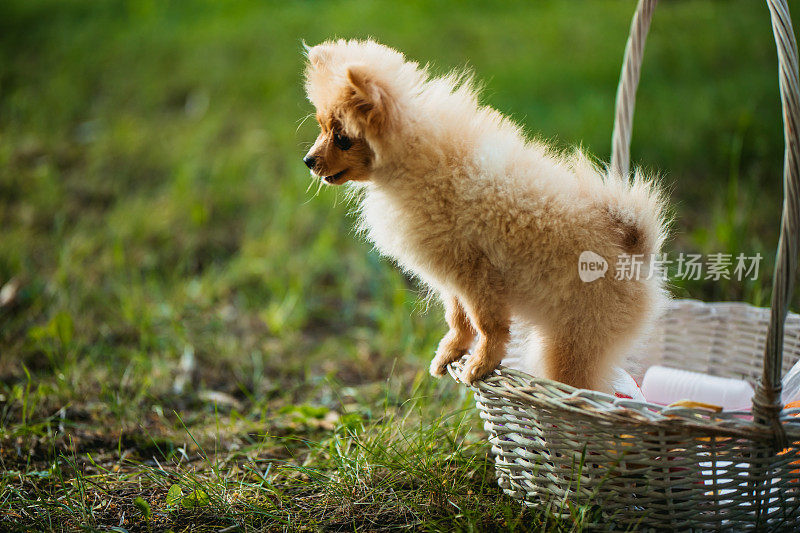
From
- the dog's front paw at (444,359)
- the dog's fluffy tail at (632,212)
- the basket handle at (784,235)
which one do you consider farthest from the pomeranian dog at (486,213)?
the basket handle at (784,235)

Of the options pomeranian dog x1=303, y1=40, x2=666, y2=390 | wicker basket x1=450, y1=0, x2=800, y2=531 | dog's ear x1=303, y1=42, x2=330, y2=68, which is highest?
dog's ear x1=303, y1=42, x2=330, y2=68

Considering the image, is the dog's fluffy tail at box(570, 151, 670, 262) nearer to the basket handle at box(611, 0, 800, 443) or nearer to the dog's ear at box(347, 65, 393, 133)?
the basket handle at box(611, 0, 800, 443)

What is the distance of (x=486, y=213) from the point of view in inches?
64.4

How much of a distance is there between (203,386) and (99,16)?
16.5 ft

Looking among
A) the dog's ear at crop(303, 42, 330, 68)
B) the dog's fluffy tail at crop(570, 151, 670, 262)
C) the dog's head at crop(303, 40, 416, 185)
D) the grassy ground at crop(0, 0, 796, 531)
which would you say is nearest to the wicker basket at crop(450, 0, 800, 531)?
the grassy ground at crop(0, 0, 796, 531)

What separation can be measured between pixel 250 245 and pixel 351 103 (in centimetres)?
252

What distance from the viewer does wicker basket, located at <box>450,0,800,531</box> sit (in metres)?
1.50

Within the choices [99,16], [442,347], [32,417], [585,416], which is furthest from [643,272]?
[99,16]

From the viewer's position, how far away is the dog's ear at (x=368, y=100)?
5.02 ft

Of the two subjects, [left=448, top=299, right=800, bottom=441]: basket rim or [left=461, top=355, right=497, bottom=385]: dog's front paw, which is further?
[left=461, top=355, right=497, bottom=385]: dog's front paw

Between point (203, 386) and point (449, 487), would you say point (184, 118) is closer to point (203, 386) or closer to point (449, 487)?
point (203, 386)

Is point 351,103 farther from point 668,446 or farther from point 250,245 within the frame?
point 250,245

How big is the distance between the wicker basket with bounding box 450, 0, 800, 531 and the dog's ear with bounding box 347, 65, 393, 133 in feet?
2.29

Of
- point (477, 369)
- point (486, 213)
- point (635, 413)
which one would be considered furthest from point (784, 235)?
point (477, 369)
